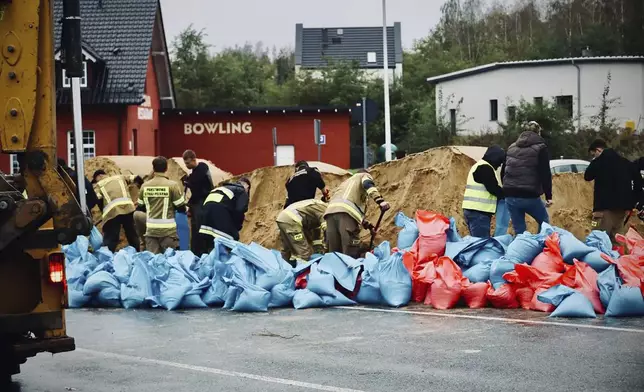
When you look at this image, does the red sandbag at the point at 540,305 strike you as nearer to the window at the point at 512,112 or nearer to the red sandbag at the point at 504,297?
the red sandbag at the point at 504,297

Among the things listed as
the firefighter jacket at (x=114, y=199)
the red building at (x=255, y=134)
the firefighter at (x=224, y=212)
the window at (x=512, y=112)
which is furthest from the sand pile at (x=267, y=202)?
the red building at (x=255, y=134)

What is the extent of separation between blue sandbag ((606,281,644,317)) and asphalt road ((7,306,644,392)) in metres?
0.19

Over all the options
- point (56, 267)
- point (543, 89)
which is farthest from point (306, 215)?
point (543, 89)

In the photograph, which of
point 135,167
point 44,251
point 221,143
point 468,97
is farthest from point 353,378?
point 468,97

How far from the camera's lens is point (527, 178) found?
587 inches

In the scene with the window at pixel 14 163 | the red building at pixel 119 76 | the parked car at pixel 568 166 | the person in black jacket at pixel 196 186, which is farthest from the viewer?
the red building at pixel 119 76

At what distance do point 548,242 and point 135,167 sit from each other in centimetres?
1459

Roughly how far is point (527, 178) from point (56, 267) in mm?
8590

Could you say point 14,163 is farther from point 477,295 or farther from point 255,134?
point 255,134

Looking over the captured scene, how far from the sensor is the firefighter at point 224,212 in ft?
51.8

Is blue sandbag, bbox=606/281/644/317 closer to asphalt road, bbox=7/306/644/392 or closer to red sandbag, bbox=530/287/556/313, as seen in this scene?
asphalt road, bbox=7/306/644/392

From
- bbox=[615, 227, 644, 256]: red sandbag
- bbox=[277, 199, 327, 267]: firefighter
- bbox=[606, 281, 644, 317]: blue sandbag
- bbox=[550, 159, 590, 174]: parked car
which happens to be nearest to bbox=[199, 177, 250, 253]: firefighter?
bbox=[277, 199, 327, 267]: firefighter

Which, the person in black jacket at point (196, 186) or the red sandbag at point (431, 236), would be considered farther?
the person in black jacket at point (196, 186)

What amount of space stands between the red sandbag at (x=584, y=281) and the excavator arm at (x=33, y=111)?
19.2ft
